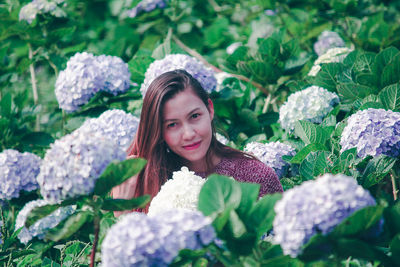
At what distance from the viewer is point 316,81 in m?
2.45

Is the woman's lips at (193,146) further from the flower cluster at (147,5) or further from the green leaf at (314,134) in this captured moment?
the flower cluster at (147,5)

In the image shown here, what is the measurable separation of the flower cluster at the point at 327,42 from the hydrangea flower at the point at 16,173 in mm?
1852

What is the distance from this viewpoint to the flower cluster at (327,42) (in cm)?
313

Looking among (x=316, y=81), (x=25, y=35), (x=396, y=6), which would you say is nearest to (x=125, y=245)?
(x=316, y=81)

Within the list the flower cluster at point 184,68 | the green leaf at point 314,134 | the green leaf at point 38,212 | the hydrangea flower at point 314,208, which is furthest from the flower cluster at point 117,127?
the hydrangea flower at point 314,208

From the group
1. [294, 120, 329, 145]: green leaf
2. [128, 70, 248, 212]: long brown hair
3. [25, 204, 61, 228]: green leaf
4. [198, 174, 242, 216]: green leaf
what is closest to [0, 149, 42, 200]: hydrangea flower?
[128, 70, 248, 212]: long brown hair

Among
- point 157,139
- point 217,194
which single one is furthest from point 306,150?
point 217,194

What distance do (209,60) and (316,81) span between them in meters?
1.16

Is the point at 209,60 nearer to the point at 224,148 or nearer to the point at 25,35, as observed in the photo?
the point at 25,35

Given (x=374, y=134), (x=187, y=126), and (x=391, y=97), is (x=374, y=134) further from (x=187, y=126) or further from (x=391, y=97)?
(x=187, y=126)

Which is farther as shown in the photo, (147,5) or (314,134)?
(147,5)

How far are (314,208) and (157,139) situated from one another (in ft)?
3.44

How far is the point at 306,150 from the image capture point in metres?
1.91

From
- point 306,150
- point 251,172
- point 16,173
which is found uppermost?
point 306,150
